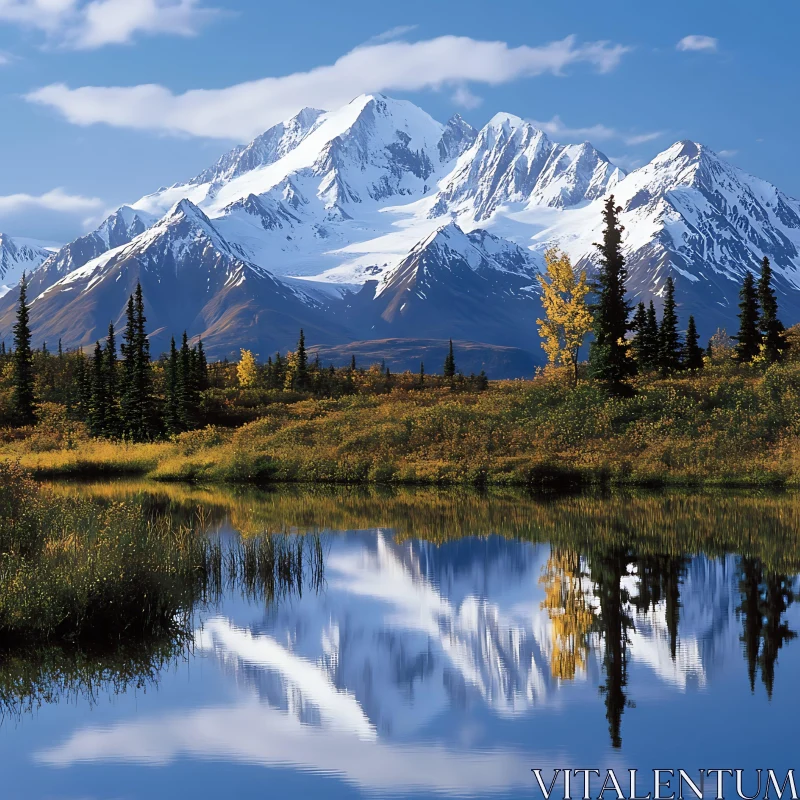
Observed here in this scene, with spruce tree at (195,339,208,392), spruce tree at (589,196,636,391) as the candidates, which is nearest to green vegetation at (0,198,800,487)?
spruce tree at (589,196,636,391)

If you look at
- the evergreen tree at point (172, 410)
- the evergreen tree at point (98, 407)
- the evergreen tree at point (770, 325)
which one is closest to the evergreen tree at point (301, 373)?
the evergreen tree at point (172, 410)

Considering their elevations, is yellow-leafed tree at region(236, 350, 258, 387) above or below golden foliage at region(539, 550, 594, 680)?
above

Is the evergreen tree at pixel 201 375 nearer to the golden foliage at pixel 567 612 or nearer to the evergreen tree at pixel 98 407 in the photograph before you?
the evergreen tree at pixel 98 407

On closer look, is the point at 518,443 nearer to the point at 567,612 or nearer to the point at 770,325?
the point at 770,325

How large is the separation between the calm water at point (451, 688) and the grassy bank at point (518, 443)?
84.3 feet

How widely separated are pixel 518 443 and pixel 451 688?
44911mm

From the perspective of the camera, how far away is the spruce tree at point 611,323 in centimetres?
6625

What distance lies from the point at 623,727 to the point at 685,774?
177cm

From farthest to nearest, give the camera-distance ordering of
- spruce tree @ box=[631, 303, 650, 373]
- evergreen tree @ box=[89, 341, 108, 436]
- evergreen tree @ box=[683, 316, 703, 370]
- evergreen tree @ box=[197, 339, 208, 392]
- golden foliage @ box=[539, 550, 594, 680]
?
1. evergreen tree @ box=[197, 339, 208, 392]
2. evergreen tree @ box=[683, 316, 703, 370]
3. evergreen tree @ box=[89, 341, 108, 436]
4. spruce tree @ box=[631, 303, 650, 373]
5. golden foliage @ box=[539, 550, 594, 680]

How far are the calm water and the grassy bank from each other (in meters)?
25.7

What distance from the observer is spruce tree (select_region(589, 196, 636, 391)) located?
66.2 metres

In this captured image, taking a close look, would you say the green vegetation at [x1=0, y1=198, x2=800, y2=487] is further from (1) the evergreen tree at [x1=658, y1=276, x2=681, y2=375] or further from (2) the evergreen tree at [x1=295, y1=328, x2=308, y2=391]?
(2) the evergreen tree at [x1=295, y1=328, x2=308, y2=391]

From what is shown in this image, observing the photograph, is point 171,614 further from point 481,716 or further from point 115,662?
point 481,716

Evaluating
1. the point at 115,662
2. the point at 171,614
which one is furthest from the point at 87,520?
the point at 115,662
